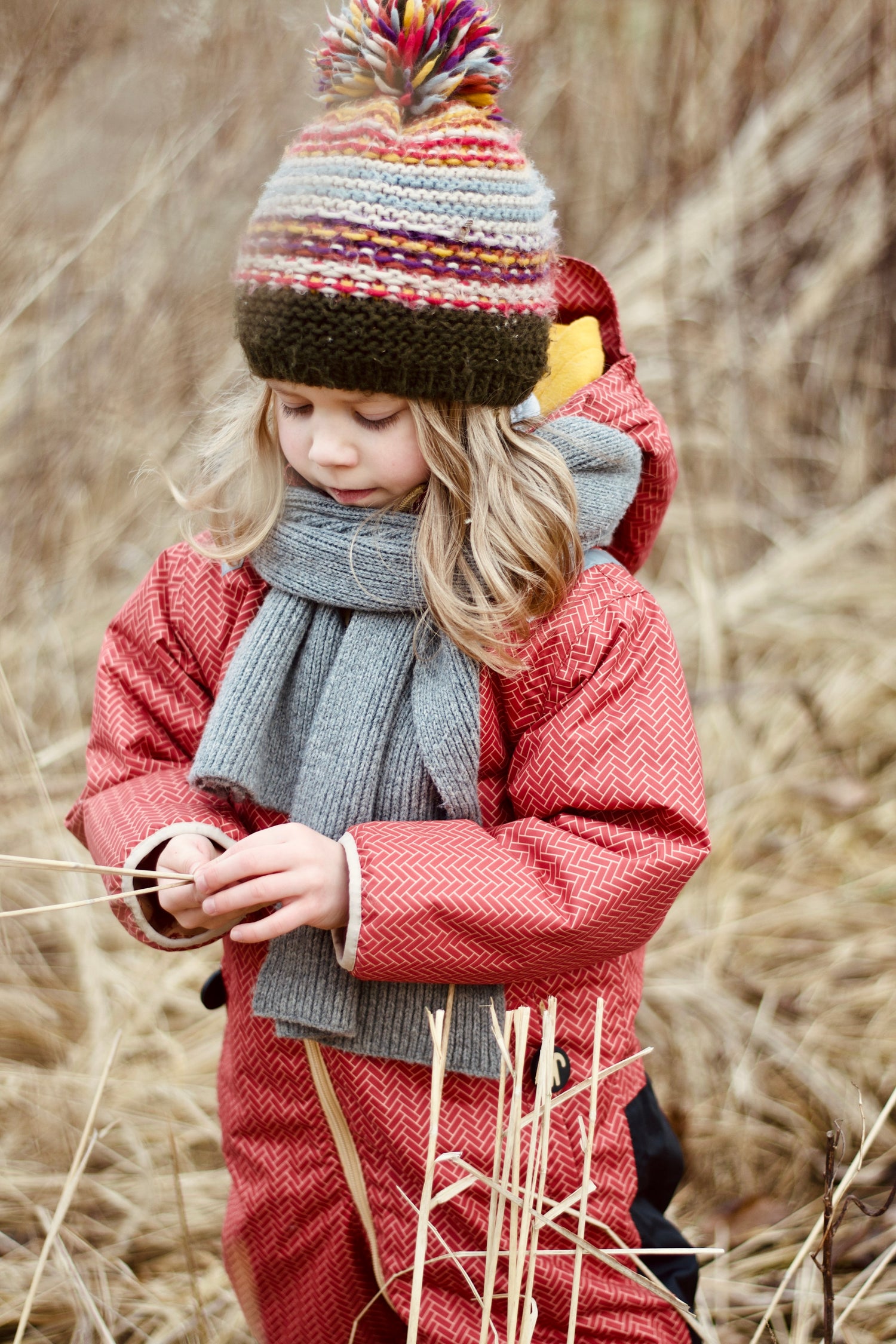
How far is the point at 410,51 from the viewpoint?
1.06m

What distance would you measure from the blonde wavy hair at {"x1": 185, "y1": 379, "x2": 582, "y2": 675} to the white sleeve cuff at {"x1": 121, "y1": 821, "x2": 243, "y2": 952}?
11.6 inches

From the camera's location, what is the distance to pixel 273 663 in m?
1.19

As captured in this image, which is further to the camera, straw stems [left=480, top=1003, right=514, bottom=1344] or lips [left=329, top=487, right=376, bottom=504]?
lips [left=329, top=487, right=376, bottom=504]

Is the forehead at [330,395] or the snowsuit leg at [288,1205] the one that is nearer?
the forehead at [330,395]

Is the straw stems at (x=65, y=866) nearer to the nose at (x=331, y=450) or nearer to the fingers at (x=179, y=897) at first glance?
the fingers at (x=179, y=897)

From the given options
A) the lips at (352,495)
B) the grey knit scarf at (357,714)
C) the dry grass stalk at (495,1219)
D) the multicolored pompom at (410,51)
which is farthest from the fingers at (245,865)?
the multicolored pompom at (410,51)

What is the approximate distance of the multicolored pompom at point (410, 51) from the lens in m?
1.05

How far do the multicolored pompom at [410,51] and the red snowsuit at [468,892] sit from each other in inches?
13.8

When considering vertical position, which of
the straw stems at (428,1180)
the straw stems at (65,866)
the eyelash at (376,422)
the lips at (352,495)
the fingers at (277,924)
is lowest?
the straw stems at (428,1180)

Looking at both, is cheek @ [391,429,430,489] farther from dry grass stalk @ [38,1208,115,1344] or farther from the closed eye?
dry grass stalk @ [38,1208,115,1344]

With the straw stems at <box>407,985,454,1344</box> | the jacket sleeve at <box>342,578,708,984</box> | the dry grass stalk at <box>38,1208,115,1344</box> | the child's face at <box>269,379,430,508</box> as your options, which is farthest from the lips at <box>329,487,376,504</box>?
the dry grass stalk at <box>38,1208,115,1344</box>

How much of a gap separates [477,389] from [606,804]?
1.41 ft

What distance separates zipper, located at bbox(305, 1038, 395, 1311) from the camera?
1.24 m

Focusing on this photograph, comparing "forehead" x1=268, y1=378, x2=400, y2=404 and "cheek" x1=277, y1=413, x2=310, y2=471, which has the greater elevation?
"forehead" x1=268, y1=378, x2=400, y2=404
